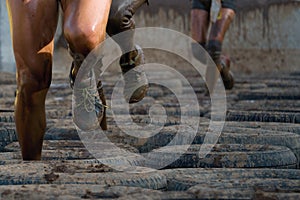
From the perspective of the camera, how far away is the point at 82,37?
2676 mm

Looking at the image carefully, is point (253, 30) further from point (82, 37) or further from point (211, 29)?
point (82, 37)

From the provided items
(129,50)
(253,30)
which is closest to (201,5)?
(129,50)

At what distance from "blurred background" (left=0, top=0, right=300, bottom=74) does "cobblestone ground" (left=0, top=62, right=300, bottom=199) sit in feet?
17.3

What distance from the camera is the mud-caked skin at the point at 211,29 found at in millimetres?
5840

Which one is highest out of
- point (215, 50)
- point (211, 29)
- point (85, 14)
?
point (85, 14)

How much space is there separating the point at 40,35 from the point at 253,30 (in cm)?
781

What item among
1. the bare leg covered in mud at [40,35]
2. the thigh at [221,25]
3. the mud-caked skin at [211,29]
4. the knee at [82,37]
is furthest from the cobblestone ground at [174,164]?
the thigh at [221,25]

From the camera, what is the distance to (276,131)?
372 centimetres

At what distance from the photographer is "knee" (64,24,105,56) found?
2.67 metres

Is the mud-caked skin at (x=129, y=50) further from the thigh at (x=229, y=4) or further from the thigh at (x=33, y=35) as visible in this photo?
the thigh at (x=229, y=4)

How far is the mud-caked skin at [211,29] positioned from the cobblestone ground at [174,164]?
70 centimetres

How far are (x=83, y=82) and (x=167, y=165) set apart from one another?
0.43m

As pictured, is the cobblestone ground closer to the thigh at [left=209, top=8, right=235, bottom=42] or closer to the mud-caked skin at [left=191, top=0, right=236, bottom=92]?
the mud-caked skin at [left=191, top=0, right=236, bottom=92]

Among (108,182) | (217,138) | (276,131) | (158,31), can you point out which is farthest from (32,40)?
(158,31)
